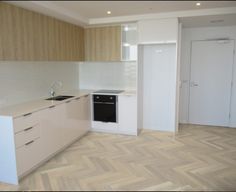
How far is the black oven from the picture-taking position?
4.75 meters

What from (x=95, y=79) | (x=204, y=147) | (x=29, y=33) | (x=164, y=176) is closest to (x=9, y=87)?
(x=29, y=33)

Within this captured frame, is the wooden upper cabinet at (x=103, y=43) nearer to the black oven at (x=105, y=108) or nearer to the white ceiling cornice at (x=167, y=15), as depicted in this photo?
the white ceiling cornice at (x=167, y=15)

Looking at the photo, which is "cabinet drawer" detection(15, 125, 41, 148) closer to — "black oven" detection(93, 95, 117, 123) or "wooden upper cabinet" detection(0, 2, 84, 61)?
"wooden upper cabinet" detection(0, 2, 84, 61)

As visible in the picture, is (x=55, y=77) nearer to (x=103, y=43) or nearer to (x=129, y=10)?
(x=103, y=43)

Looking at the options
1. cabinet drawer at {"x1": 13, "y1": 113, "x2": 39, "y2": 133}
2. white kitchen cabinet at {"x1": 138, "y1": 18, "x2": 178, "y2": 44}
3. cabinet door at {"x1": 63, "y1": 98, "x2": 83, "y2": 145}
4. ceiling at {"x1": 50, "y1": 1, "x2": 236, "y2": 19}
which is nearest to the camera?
cabinet drawer at {"x1": 13, "y1": 113, "x2": 39, "y2": 133}

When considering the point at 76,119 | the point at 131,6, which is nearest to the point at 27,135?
the point at 76,119

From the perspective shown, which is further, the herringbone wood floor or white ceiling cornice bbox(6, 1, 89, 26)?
white ceiling cornice bbox(6, 1, 89, 26)

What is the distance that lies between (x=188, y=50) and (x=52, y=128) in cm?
371

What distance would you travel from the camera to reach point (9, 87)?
11.5 ft

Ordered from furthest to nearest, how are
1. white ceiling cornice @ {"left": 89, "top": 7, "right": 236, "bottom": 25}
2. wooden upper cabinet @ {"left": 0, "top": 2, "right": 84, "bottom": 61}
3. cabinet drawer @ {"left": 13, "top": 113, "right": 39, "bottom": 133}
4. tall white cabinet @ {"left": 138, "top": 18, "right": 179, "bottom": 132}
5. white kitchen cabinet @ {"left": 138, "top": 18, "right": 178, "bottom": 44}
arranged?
1. tall white cabinet @ {"left": 138, "top": 18, "right": 179, "bottom": 132}
2. white kitchen cabinet @ {"left": 138, "top": 18, "right": 178, "bottom": 44}
3. white ceiling cornice @ {"left": 89, "top": 7, "right": 236, "bottom": 25}
4. wooden upper cabinet @ {"left": 0, "top": 2, "right": 84, "bottom": 61}
5. cabinet drawer @ {"left": 13, "top": 113, "right": 39, "bottom": 133}

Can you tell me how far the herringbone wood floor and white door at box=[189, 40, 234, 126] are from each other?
2.44ft

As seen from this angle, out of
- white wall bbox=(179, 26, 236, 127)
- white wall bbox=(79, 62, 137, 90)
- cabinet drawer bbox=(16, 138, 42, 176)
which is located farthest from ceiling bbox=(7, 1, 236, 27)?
cabinet drawer bbox=(16, 138, 42, 176)

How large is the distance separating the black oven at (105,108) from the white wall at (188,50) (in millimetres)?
1932

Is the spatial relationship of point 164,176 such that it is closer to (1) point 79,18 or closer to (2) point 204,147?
(2) point 204,147
